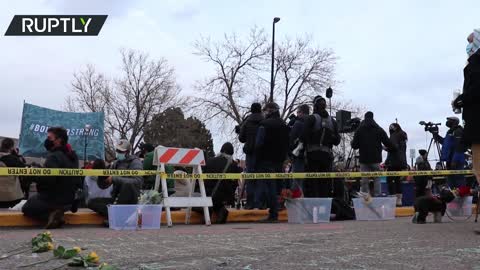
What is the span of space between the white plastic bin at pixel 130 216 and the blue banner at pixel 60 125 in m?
15.1

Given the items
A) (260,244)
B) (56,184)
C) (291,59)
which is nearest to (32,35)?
(56,184)

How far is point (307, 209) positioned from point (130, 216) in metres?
2.89

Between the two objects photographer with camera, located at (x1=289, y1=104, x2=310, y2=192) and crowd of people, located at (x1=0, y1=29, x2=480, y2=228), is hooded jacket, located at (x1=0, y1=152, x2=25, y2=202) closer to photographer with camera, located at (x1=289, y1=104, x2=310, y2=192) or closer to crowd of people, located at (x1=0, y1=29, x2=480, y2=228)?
crowd of people, located at (x1=0, y1=29, x2=480, y2=228)

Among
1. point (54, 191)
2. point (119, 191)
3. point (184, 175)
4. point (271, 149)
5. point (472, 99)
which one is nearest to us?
point (472, 99)

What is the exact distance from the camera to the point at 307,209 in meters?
9.19

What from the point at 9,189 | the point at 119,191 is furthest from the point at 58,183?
the point at 9,189

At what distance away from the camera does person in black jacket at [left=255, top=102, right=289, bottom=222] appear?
372 inches

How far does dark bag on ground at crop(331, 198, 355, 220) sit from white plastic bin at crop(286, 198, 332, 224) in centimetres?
66

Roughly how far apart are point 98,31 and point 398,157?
7.62 m

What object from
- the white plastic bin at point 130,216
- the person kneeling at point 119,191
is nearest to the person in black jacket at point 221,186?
the person kneeling at point 119,191

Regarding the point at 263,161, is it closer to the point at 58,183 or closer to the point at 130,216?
the point at 130,216

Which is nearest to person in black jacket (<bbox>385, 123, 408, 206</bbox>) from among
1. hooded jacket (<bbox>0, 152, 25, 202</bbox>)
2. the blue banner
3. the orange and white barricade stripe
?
the orange and white barricade stripe

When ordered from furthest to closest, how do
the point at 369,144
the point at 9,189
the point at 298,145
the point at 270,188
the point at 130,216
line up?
1. the point at 369,144
2. the point at 9,189
3. the point at 298,145
4. the point at 270,188
5. the point at 130,216

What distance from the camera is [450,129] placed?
11562mm
